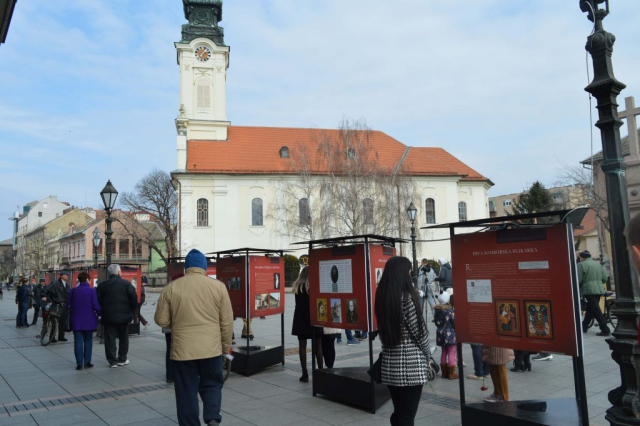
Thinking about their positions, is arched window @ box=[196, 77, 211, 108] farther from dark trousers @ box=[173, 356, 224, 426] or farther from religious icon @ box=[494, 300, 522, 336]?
religious icon @ box=[494, 300, 522, 336]

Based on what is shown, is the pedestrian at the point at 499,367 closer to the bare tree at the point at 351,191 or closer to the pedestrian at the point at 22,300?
the pedestrian at the point at 22,300

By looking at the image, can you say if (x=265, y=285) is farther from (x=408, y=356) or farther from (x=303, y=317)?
(x=408, y=356)

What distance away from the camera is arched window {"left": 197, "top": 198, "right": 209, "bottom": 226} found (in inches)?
1842

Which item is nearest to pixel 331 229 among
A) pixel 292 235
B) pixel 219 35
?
pixel 292 235

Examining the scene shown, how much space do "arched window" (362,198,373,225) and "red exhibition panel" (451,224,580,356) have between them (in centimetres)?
3354

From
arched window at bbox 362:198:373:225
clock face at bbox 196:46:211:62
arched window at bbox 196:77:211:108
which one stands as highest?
clock face at bbox 196:46:211:62

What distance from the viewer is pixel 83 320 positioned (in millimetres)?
10172

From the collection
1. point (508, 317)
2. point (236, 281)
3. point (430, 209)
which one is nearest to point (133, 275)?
point (236, 281)

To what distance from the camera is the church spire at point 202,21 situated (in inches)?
2004

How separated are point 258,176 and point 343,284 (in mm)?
41603

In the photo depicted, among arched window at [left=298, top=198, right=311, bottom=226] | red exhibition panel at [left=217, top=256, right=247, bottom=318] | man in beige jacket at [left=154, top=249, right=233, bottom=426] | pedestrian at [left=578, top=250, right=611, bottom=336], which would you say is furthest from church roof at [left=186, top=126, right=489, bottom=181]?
man in beige jacket at [left=154, top=249, right=233, bottom=426]

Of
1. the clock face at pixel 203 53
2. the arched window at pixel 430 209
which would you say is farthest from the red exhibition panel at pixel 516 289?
the clock face at pixel 203 53

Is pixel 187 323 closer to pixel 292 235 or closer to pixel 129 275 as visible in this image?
pixel 129 275

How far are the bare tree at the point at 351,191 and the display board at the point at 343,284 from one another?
3060 cm
